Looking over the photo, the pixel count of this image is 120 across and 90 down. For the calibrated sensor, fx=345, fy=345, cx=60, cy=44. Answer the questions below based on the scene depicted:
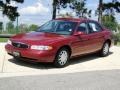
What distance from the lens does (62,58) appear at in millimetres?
→ 10742

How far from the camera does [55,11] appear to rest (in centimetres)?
3319

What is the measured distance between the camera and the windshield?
1142 centimetres

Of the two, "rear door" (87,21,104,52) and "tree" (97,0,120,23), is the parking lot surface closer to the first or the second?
"rear door" (87,21,104,52)

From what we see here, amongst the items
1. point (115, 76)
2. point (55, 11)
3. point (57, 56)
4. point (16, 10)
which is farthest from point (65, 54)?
point (16, 10)

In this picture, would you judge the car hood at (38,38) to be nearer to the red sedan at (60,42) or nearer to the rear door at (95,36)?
the red sedan at (60,42)

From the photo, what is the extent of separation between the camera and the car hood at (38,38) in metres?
10.3

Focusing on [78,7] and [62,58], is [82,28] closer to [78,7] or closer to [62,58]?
[62,58]

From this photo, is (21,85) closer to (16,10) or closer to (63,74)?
(63,74)

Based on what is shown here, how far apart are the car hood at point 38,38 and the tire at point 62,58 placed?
1.43 feet

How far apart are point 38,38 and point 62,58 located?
0.98 m

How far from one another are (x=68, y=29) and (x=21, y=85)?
148 inches

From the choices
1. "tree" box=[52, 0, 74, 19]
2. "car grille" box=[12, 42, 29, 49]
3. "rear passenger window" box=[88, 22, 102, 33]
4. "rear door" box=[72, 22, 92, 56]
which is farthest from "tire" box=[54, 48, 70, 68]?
"tree" box=[52, 0, 74, 19]

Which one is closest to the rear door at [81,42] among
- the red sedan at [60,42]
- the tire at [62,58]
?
the red sedan at [60,42]

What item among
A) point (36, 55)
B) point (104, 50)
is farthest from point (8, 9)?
point (36, 55)
